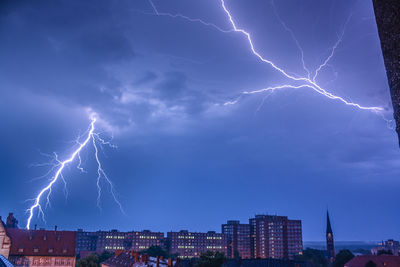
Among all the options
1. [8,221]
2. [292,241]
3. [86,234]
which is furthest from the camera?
[86,234]

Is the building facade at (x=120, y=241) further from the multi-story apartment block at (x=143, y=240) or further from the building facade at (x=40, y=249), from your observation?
the building facade at (x=40, y=249)

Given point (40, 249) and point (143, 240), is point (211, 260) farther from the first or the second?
point (143, 240)

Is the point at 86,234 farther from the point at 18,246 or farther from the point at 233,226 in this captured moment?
the point at 18,246

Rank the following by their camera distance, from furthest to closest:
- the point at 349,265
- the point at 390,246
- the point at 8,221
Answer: the point at 390,246 < the point at 8,221 < the point at 349,265

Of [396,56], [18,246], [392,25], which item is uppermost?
[392,25]

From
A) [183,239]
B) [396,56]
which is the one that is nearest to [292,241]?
[183,239]

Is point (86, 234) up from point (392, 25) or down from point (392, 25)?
down

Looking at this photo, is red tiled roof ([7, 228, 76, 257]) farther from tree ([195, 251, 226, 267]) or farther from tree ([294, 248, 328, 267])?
tree ([294, 248, 328, 267])
